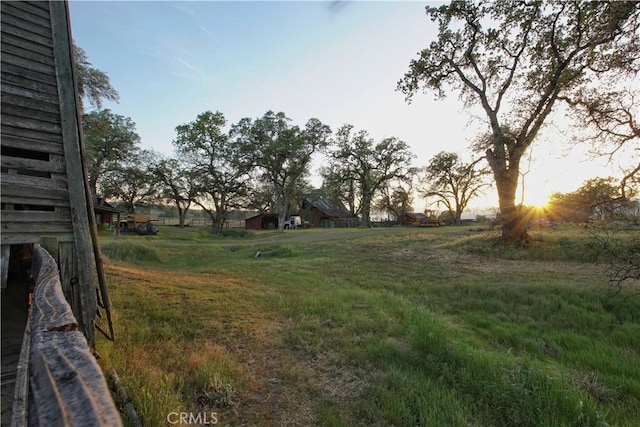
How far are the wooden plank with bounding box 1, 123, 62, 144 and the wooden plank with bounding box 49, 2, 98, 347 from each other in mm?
105

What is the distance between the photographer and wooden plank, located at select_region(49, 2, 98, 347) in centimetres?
379

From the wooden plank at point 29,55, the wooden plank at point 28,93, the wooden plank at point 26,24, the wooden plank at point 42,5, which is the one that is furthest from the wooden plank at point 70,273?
the wooden plank at point 42,5

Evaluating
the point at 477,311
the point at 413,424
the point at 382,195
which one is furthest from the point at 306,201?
the point at 413,424

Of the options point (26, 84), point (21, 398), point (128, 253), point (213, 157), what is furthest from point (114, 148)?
point (21, 398)

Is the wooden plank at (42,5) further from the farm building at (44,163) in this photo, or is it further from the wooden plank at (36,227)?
the wooden plank at (36,227)

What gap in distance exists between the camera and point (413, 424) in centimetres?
295

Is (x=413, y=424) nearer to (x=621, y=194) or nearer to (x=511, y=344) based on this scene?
(x=511, y=344)

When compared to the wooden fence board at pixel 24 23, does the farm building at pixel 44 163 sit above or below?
below

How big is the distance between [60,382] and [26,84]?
4735 mm

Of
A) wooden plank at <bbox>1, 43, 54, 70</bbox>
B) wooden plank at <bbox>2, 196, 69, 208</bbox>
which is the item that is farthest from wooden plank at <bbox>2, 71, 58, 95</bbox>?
wooden plank at <bbox>2, 196, 69, 208</bbox>

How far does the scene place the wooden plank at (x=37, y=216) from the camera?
3377 mm

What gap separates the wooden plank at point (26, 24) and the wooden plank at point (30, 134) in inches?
57.3

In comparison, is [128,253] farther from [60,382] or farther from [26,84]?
[60,382]

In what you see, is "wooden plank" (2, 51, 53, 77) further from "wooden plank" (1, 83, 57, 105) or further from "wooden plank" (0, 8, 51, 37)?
"wooden plank" (0, 8, 51, 37)
